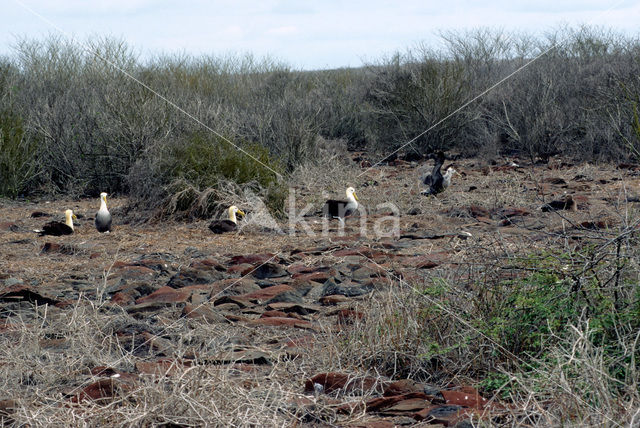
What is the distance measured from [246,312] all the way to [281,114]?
34.1 feet

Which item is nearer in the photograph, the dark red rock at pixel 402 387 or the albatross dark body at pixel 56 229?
the dark red rock at pixel 402 387

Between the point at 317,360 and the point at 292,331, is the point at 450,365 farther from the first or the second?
the point at 292,331

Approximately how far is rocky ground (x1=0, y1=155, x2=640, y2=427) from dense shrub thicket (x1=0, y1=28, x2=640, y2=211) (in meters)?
1.75

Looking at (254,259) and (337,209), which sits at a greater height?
(337,209)

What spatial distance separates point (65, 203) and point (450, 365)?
1001 centimetres

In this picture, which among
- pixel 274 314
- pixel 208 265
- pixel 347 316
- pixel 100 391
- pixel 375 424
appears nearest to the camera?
pixel 375 424

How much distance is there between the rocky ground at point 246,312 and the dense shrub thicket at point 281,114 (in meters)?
1.75

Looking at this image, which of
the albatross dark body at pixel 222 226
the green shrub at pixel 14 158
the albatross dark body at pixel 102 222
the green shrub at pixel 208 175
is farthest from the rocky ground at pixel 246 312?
the green shrub at pixel 14 158

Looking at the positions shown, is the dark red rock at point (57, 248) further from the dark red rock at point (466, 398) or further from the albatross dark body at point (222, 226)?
the dark red rock at point (466, 398)

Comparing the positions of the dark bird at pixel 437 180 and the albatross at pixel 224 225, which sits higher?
the dark bird at pixel 437 180

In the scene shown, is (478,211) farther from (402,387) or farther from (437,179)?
(402,387)

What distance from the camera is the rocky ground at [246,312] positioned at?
3.01 meters

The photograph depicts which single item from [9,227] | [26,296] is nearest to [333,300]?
[26,296]

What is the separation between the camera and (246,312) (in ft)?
16.7
